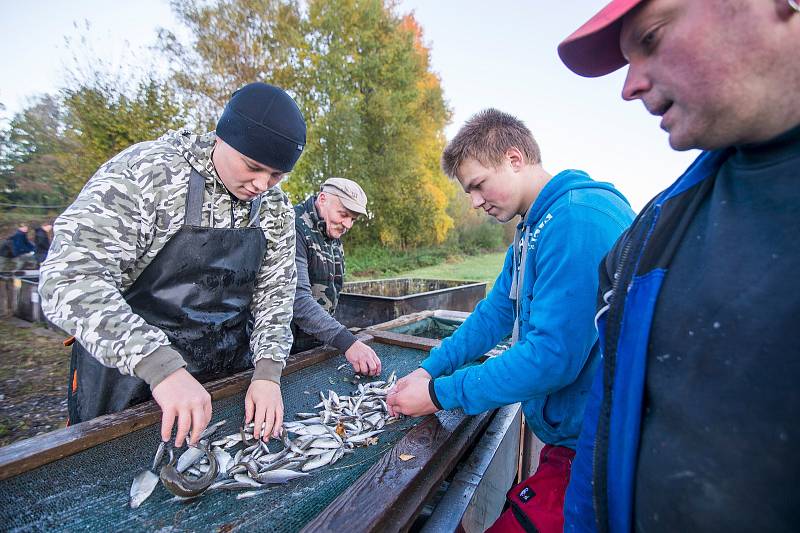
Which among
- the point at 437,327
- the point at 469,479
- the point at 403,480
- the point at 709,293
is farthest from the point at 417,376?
the point at 437,327

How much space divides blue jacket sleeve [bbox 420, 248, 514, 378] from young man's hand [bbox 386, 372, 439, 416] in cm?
44

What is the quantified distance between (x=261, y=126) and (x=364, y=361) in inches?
67.0

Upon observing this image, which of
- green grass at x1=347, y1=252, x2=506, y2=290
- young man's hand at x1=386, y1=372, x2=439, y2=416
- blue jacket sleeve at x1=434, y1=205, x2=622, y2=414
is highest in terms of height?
blue jacket sleeve at x1=434, y1=205, x2=622, y2=414

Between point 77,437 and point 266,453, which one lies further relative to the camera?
point 266,453

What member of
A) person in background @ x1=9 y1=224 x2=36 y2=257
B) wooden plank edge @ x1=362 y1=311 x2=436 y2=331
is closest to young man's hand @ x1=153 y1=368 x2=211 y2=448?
wooden plank edge @ x1=362 y1=311 x2=436 y2=331

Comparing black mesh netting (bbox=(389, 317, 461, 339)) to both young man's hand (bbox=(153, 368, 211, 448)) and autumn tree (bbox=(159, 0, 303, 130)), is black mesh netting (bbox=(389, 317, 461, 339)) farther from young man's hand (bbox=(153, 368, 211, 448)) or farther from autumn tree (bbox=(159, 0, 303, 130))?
autumn tree (bbox=(159, 0, 303, 130))

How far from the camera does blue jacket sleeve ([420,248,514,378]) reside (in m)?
2.62

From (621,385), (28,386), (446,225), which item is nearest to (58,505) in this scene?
(621,385)

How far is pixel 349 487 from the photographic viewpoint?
1545mm

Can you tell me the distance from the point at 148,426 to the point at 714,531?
2.27 m

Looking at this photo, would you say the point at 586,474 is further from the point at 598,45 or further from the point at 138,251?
the point at 138,251

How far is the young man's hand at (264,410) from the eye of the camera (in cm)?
193

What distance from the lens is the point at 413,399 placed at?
211cm

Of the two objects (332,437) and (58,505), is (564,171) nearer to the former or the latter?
(332,437)
